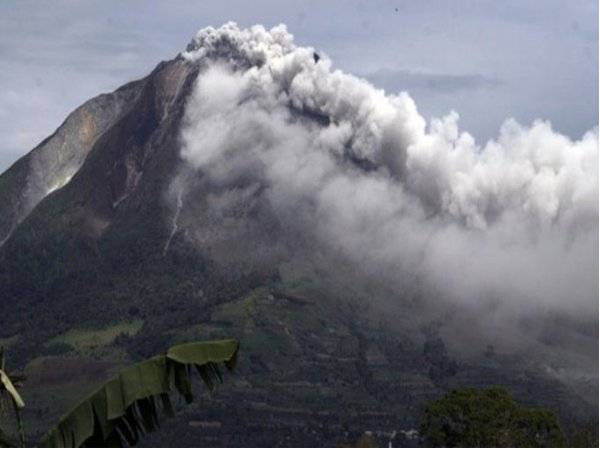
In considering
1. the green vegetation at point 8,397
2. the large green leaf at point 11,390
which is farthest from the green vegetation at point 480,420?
the large green leaf at point 11,390

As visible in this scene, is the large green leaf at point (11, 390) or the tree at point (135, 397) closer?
the large green leaf at point (11, 390)

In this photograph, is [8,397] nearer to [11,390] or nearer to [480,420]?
[11,390]

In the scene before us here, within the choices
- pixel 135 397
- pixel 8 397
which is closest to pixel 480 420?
pixel 8 397

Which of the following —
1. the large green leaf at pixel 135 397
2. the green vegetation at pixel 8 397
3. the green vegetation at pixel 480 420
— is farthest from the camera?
the green vegetation at pixel 480 420

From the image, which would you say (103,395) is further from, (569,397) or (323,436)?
(569,397)

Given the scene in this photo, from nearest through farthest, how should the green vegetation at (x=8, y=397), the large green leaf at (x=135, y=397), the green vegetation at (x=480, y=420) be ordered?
the green vegetation at (x=8, y=397) < the large green leaf at (x=135, y=397) < the green vegetation at (x=480, y=420)

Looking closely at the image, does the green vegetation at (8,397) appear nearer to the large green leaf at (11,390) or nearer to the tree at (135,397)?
the large green leaf at (11,390)

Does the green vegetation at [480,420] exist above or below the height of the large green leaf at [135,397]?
below

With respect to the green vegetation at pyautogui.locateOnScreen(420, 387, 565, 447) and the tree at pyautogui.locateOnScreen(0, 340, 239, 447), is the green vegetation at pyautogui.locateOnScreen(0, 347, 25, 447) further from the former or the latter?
the green vegetation at pyautogui.locateOnScreen(420, 387, 565, 447)
